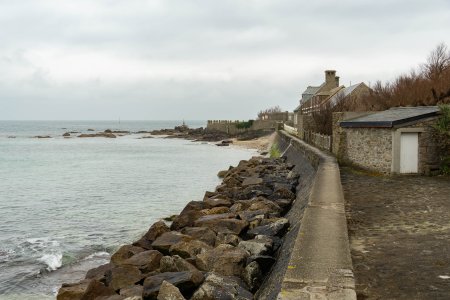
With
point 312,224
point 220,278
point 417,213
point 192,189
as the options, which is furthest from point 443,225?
point 192,189

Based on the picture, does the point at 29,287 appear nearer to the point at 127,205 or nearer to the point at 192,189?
the point at 127,205

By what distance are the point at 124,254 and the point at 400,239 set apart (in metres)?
5.09

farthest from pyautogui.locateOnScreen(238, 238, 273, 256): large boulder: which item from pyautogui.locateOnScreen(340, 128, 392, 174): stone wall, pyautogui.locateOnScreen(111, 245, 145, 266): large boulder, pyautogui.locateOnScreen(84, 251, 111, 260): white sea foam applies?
pyautogui.locateOnScreen(340, 128, 392, 174): stone wall

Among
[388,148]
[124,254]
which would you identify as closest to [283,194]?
[388,148]

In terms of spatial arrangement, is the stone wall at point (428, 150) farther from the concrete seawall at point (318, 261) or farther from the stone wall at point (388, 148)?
the concrete seawall at point (318, 261)

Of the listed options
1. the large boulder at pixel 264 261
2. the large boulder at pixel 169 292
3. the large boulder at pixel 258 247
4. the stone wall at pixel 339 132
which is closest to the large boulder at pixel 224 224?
the large boulder at pixel 258 247

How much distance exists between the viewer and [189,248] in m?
7.89

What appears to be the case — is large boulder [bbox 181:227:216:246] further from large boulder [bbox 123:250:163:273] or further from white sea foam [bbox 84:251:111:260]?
white sea foam [bbox 84:251:111:260]

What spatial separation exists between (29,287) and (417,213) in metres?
7.48

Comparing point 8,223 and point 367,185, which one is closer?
point 367,185

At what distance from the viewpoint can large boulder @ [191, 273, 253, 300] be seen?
5.54 meters

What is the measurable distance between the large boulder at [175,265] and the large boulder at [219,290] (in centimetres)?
78

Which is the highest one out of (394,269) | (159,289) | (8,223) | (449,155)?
(449,155)

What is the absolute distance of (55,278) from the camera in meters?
9.31
